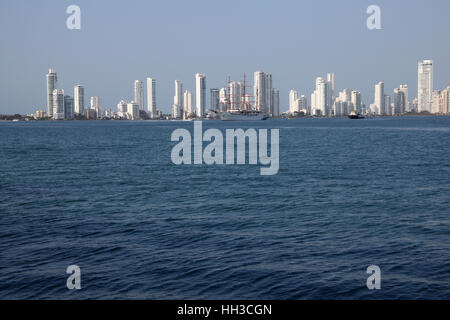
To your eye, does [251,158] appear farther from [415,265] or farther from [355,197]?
[415,265]

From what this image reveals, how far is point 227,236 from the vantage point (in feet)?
70.5

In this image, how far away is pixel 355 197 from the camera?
31.0 meters

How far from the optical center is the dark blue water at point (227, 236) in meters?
15.8

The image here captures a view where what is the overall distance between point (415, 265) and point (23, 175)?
34.7 metres

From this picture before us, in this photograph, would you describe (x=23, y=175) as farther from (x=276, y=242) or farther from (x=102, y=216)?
(x=276, y=242)

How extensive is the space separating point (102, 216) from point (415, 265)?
15.0 meters

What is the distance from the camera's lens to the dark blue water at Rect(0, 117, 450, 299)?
51.9 feet

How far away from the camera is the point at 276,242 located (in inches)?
807

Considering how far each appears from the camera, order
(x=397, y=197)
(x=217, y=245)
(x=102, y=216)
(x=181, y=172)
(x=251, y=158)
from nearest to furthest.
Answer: (x=217, y=245)
(x=102, y=216)
(x=397, y=197)
(x=181, y=172)
(x=251, y=158)
